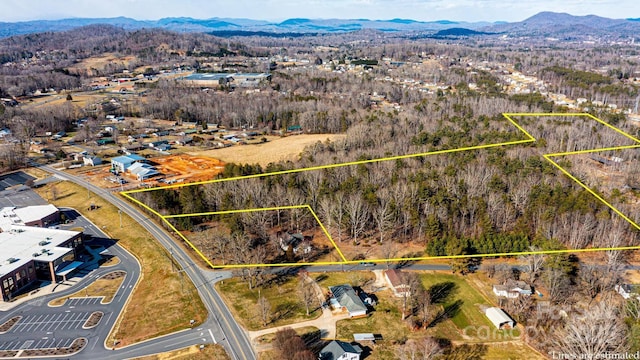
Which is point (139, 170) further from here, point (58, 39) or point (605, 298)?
point (58, 39)

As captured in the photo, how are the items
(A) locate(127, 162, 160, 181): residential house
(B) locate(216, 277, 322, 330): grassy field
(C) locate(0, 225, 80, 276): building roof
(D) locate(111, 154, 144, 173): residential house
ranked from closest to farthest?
(B) locate(216, 277, 322, 330): grassy field
(C) locate(0, 225, 80, 276): building roof
(A) locate(127, 162, 160, 181): residential house
(D) locate(111, 154, 144, 173): residential house

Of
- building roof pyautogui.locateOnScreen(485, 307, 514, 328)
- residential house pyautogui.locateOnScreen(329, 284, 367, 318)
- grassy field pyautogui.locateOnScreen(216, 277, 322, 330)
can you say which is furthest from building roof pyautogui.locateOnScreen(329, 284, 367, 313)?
building roof pyautogui.locateOnScreen(485, 307, 514, 328)

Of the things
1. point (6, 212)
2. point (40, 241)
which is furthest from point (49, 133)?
point (40, 241)

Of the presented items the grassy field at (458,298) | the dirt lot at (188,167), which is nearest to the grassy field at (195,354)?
the grassy field at (458,298)

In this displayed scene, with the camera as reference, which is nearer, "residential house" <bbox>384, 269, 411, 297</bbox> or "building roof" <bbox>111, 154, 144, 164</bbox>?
"residential house" <bbox>384, 269, 411, 297</bbox>

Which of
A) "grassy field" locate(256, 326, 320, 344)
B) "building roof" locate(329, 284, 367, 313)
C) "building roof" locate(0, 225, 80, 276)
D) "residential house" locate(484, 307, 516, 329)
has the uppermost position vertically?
"building roof" locate(0, 225, 80, 276)

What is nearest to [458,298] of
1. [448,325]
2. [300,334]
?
[448,325]

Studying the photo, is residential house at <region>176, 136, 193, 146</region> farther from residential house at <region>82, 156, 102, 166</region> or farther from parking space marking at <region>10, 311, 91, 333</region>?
parking space marking at <region>10, 311, 91, 333</region>
